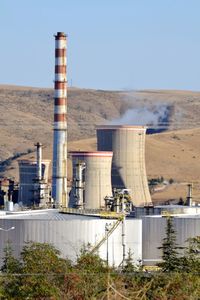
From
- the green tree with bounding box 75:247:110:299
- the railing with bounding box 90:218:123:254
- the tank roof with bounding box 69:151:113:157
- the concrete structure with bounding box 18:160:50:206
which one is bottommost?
the green tree with bounding box 75:247:110:299

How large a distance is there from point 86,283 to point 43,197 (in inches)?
1646

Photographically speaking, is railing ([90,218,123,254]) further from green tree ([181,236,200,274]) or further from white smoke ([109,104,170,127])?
white smoke ([109,104,170,127])

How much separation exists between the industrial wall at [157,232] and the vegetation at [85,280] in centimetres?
752

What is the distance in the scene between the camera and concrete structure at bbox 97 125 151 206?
293 ft

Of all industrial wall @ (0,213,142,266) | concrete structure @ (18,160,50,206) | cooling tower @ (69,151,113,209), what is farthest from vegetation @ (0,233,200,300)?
cooling tower @ (69,151,113,209)

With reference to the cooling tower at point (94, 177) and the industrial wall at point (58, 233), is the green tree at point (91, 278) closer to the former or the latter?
the industrial wall at point (58, 233)

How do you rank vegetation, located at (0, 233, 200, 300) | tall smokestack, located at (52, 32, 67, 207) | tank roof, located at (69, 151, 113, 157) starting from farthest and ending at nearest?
tank roof, located at (69, 151, 113, 157) < tall smokestack, located at (52, 32, 67, 207) < vegetation, located at (0, 233, 200, 300)

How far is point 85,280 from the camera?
37000 mm

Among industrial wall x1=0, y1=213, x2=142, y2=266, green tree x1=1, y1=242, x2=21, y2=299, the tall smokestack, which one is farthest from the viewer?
the tall smokestack

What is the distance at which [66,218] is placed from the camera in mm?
55750

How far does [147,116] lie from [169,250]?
9660cm

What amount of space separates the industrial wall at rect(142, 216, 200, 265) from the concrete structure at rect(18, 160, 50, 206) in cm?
1990

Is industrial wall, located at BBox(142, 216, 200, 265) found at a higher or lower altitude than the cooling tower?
lower

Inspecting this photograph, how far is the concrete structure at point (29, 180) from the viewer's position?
263 feet
